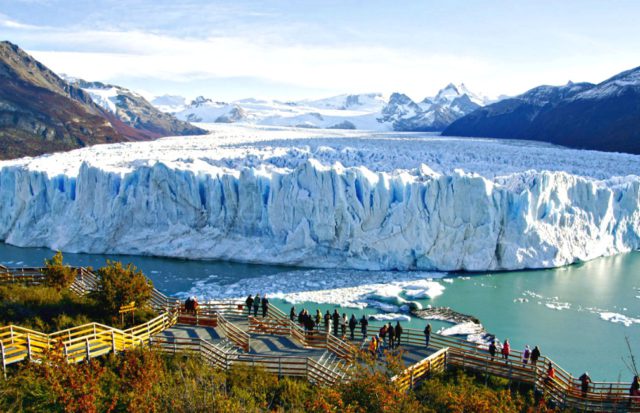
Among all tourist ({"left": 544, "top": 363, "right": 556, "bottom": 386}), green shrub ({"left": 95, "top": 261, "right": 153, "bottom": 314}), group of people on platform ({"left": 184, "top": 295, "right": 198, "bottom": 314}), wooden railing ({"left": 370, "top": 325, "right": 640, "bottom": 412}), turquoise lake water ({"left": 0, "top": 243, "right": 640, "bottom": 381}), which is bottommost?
turquoise lake water ({"left": 0, "top": 243, "right": 640, "bottom": 381})

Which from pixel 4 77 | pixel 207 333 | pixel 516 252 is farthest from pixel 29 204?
pixel 4 77

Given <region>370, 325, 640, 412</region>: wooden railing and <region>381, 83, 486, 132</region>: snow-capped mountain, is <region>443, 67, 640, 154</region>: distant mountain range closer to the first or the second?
<region>381, 83, 486, 132</region>: snow-capped mountain

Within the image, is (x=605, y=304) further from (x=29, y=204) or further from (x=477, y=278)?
(x=29, y=204)

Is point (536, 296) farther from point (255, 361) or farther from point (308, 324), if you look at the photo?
point (255, 361)

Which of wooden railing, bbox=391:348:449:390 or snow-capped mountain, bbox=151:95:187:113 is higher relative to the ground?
Answer: snow-capped mountain, bbox=151:95:187:113

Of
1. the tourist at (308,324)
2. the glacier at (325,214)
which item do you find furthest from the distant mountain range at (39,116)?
the tourist at (308,324)

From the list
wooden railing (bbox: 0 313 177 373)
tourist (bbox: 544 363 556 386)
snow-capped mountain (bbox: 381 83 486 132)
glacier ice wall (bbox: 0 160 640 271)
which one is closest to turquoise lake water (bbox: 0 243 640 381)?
glacier ice wall (bbox: 0 160 640 271)

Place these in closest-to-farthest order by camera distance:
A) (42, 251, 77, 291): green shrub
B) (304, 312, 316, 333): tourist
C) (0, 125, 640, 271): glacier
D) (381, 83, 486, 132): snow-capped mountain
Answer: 1. (304, 312, 316, 333): tourist
2. (42, 251, 77, 291): green shrub
3. (0, 125, 640, 271): glacier
4. (381, 83, 486, 132): snow-capped mountain
